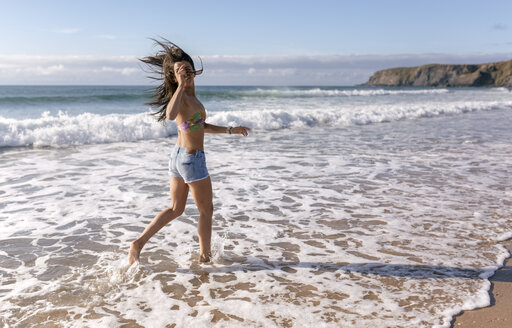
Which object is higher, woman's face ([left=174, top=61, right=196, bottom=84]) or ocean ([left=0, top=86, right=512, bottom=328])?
woman's face ([left=174, top=61, right=196, bottom=84])

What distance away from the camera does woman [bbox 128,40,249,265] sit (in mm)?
3479

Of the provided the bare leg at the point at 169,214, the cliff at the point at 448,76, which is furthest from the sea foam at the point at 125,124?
the cliff at the point at 448,76

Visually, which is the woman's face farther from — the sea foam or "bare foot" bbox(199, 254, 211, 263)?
the sea foam

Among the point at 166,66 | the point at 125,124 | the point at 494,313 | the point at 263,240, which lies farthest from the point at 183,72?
the point at 125,124

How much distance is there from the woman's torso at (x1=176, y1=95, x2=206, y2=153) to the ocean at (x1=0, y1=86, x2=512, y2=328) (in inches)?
47.5

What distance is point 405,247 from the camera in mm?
4441

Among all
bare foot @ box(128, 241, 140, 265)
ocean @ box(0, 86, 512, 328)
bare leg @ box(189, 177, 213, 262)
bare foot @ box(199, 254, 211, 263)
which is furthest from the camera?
bare foot @ box(199, 254, 211, 263)

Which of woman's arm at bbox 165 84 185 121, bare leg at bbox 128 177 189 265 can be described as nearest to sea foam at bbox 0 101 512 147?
bare leg at bbox 128 177 189 265

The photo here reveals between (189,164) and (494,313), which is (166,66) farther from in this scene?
(494,313)

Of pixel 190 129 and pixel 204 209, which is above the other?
pixel 190 129

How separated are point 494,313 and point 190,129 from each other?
9.10ft

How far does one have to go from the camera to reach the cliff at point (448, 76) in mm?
110938

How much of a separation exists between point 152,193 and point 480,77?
123684mm

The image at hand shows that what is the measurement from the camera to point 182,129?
364cm
